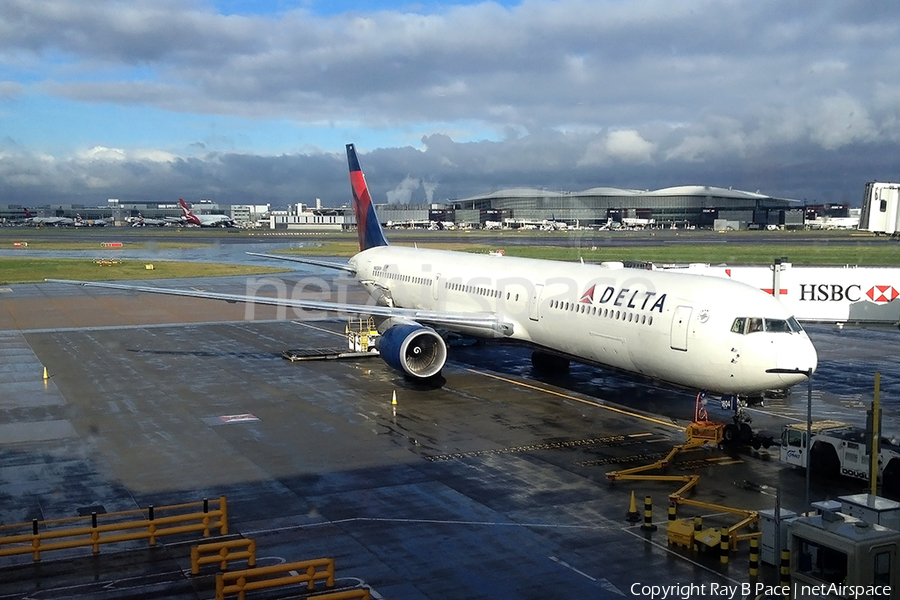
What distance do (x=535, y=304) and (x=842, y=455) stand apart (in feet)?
41.4

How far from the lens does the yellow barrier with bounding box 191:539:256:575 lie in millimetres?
14391

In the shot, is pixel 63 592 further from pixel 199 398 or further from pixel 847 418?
pixel 847 418

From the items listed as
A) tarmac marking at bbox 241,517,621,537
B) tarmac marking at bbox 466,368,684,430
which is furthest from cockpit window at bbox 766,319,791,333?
tarmac marking at bbox 241,517,621,537

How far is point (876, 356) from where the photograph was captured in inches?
1547

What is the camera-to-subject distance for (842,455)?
1992 cm

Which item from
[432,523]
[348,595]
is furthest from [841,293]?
[348,595]

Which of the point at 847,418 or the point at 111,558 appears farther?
the point at 847,418

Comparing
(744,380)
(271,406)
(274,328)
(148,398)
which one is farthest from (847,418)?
(274,328)

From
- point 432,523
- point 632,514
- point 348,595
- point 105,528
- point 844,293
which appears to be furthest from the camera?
point 844,293

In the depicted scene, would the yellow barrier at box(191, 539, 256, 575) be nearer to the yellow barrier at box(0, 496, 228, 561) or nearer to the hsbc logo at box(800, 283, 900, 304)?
the yellow barrier at box(0, 496, 228, 561)

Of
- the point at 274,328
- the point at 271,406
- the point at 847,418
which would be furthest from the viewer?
the point at 274,328

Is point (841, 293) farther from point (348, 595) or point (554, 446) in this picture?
point (348, 595)

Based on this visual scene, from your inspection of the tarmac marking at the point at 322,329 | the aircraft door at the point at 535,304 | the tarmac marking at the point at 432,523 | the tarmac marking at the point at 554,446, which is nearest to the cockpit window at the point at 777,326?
the tarmac marking at the point at 554,446

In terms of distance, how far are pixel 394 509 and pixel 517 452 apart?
556 cm
